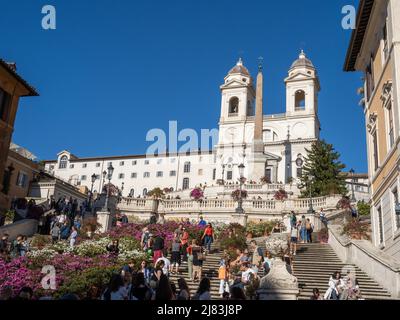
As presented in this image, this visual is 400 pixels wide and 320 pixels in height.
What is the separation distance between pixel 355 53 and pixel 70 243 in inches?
717

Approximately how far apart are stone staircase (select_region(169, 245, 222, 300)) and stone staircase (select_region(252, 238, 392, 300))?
2.89 meters

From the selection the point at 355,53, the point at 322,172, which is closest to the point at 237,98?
the point at 322,172

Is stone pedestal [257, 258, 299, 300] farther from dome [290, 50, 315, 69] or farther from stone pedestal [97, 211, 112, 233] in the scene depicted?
dome [290, 50, 315, 69]

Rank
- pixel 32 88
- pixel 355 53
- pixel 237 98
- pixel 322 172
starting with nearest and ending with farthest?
1. pixel 355 53
2. pixel 32 88
3. pixel 322 172
4. pixel 237 98

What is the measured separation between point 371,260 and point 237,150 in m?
67.8

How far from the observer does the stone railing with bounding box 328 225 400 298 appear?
14.9 metres

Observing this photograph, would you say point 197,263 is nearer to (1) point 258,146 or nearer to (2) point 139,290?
(2) point 139,290

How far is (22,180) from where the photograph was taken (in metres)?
42.1

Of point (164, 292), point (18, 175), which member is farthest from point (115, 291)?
point (18, 175)

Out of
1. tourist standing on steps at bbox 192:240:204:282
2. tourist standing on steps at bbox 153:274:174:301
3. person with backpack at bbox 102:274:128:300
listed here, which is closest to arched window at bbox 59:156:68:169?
tourist standing on steps at bbox 192:240:204:282

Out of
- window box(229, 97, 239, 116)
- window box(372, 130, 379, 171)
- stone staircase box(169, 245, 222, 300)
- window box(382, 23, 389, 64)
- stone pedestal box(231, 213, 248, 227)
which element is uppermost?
window box(229, 97, 239, 116)

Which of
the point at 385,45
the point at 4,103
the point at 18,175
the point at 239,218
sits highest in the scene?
the point at 4,103

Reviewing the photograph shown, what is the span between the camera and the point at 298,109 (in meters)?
86.8
